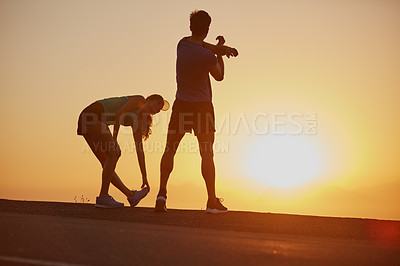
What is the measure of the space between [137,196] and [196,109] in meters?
1.87

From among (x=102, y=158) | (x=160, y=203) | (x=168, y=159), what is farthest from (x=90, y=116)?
(x=160, y=203)

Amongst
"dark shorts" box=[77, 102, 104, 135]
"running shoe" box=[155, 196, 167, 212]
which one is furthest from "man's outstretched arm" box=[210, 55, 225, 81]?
"running shoe" box=[155, 196, 167, 212]

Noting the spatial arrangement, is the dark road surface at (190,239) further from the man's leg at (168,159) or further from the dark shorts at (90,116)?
the dark shorts at (90,116)

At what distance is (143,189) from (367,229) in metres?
3.74

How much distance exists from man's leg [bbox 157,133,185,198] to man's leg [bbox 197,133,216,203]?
0.35 meters

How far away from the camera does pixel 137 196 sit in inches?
390

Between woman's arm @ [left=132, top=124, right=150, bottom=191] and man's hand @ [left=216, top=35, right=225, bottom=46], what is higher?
man's hand @ [left=216, top=35, right=225, bottom=46]

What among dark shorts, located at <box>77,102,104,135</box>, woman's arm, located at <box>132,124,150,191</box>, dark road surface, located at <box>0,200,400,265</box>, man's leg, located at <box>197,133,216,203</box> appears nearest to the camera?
dark road surface, located at <box>0,200,400,265</box>

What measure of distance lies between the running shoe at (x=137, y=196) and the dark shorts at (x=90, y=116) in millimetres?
1309

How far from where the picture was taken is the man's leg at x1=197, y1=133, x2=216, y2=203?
29.8 ft

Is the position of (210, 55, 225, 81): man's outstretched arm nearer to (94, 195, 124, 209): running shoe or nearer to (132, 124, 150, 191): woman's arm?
(132, 124, 150, 191): woman's arm

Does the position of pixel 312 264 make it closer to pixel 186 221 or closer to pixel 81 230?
pixel 81 230

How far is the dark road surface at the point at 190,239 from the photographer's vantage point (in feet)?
17.0

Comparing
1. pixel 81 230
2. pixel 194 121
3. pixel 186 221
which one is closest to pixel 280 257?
pixel 81 230
